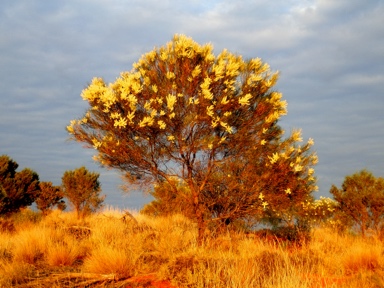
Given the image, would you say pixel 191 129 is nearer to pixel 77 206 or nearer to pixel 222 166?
pixel 222 166

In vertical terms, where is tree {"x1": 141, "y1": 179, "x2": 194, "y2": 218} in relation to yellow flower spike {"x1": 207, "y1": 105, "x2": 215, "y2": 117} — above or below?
below

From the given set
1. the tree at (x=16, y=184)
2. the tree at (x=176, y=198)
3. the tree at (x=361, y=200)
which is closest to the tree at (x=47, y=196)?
the tree at (x=16, y=184)

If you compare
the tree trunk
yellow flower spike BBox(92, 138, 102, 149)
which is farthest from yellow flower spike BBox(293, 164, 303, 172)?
yellow flower spike BBox(92, 138, 102, 149)

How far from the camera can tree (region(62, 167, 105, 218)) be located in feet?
90.7

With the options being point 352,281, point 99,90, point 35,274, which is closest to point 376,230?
point 352,281

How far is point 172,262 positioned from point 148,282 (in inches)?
30.0

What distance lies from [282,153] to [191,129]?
3.17 meters

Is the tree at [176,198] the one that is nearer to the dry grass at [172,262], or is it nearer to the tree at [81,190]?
the dry grass at [172,262]

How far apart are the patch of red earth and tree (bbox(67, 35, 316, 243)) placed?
519 cm

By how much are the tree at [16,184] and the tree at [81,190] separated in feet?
11.6

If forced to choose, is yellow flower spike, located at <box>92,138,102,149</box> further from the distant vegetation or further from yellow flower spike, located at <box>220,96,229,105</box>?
yellow flower spike, located at <box>220,96,229,105</box>

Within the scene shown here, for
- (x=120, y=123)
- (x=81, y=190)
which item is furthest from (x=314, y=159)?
(x=81, y=190)

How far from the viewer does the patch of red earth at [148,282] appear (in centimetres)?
914

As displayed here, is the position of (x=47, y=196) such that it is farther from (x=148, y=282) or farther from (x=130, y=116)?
(x=148, y=282)
